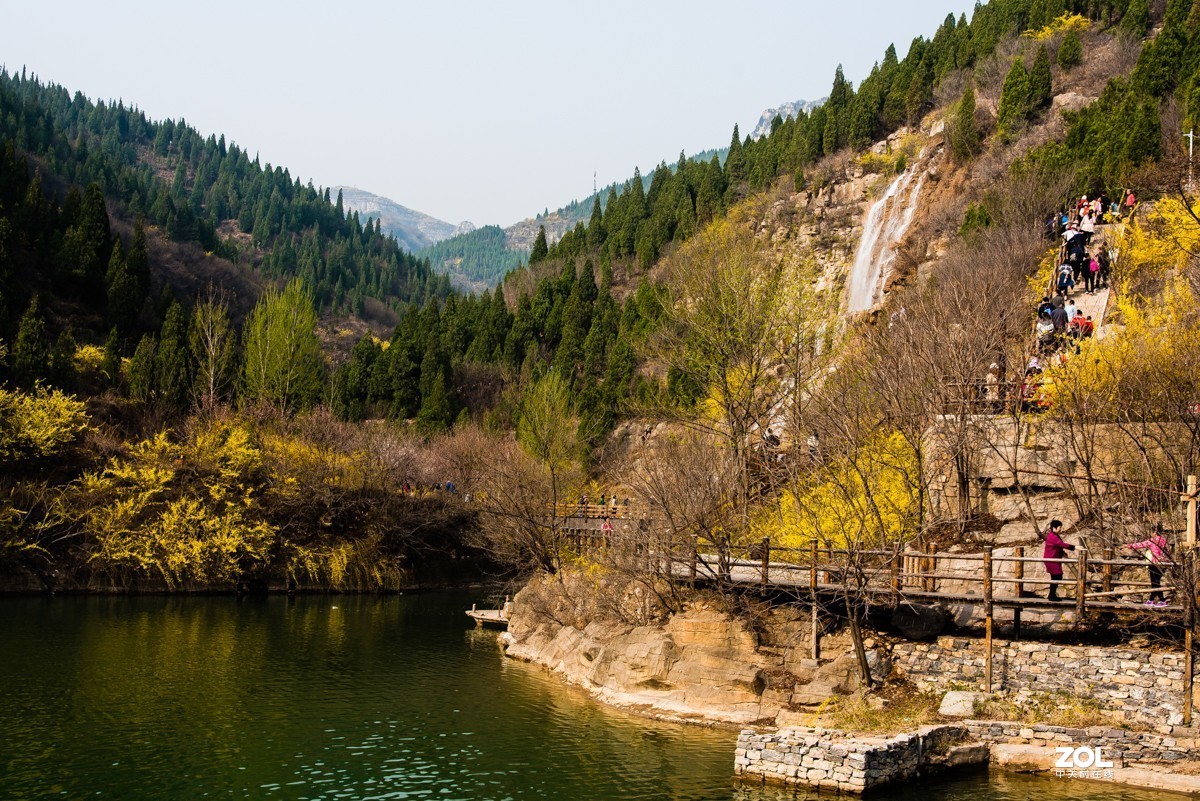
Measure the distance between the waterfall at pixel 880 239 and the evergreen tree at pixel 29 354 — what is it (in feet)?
143

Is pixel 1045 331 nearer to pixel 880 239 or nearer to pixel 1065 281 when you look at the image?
pixel 1065 281

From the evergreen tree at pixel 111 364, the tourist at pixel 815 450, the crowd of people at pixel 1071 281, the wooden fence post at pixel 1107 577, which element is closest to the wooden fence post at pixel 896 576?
the wooden fence post at pixel 1107 577

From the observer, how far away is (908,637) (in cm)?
2216

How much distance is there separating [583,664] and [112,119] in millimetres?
193720

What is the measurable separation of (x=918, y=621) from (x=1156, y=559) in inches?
198

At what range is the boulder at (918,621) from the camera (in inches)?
861

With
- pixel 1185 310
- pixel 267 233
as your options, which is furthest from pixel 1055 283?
pixel 267 233

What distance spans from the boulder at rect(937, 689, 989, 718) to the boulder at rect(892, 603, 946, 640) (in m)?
1.56

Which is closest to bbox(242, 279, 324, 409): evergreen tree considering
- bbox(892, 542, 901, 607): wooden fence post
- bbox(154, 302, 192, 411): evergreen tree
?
bbox(154, 302, 192, 411): evergreen tree

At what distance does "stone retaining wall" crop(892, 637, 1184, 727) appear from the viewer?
61.6 feet

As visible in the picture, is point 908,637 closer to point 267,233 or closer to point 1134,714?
point 1134,714

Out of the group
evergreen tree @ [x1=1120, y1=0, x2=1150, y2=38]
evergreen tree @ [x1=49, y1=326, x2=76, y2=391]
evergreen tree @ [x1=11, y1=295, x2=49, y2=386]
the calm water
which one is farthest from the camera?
evergreen tree @ [x1=1120, y1=0, x2=1150, y2=38]

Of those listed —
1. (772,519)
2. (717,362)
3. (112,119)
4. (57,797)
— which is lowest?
(57,797)

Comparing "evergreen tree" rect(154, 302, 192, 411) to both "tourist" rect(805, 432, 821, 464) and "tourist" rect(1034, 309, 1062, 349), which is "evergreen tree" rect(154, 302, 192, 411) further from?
"tourist" rect(1034, 309, 1062, 349)
